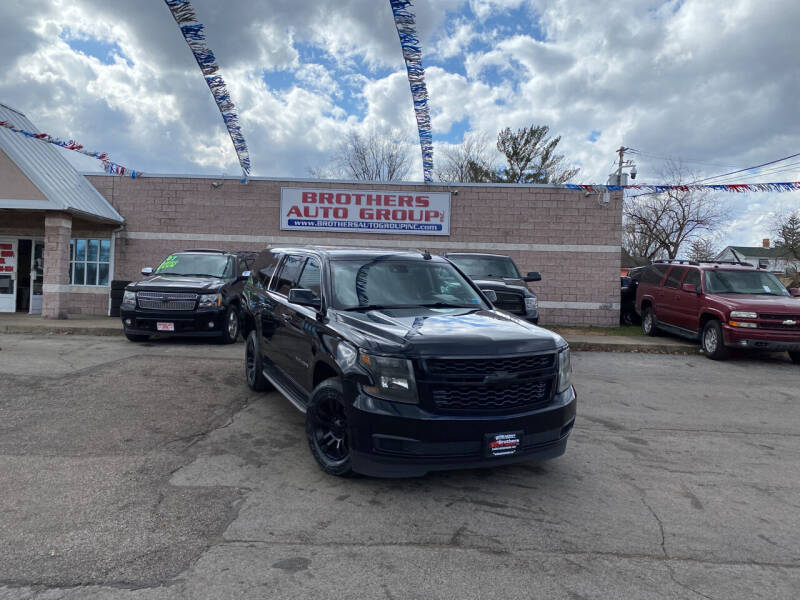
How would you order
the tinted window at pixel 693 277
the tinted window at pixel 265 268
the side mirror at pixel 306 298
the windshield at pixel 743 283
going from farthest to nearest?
the tinted window at pixel 693 277 → the windshield at pixel 743 283 → the tinted window at pixel 265 268 → the side mirror at pixel 306 298

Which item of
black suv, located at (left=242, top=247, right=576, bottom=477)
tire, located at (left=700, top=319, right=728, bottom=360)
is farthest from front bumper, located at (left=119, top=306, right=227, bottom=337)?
tire, located at (left=700, top=319, right=728, bottom=360)

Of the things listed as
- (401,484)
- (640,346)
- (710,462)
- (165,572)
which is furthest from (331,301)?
(640,346)

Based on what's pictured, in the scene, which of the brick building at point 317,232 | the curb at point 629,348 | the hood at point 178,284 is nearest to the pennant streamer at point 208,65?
the brick building at point 317,232

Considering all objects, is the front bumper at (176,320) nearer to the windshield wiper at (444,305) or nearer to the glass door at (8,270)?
the windshield wiper at (444,305)

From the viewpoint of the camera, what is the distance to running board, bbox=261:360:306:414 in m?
5.16

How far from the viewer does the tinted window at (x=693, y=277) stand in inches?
466

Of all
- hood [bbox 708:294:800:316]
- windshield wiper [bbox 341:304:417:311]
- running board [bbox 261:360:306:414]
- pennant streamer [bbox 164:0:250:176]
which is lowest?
running board [bbox 261:360:306:414]

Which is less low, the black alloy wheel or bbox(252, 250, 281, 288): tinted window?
bbox(252, 250, 281, 288): tinted window

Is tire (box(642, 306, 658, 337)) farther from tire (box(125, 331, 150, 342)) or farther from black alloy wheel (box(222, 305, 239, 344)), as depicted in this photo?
tire (box(125, 331, 150, 342))

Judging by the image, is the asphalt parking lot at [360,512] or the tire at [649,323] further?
the tire at [649,323]

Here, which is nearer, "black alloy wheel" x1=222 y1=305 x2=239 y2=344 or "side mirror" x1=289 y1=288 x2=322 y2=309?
"side mirror" x1=289 y1=288 x2=322 y2=309

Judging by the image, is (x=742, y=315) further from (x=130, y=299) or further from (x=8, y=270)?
(x=8, y=270)

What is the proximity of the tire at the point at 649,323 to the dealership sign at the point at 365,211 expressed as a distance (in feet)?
18.2

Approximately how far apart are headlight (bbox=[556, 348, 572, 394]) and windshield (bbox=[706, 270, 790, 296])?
8.52 m
